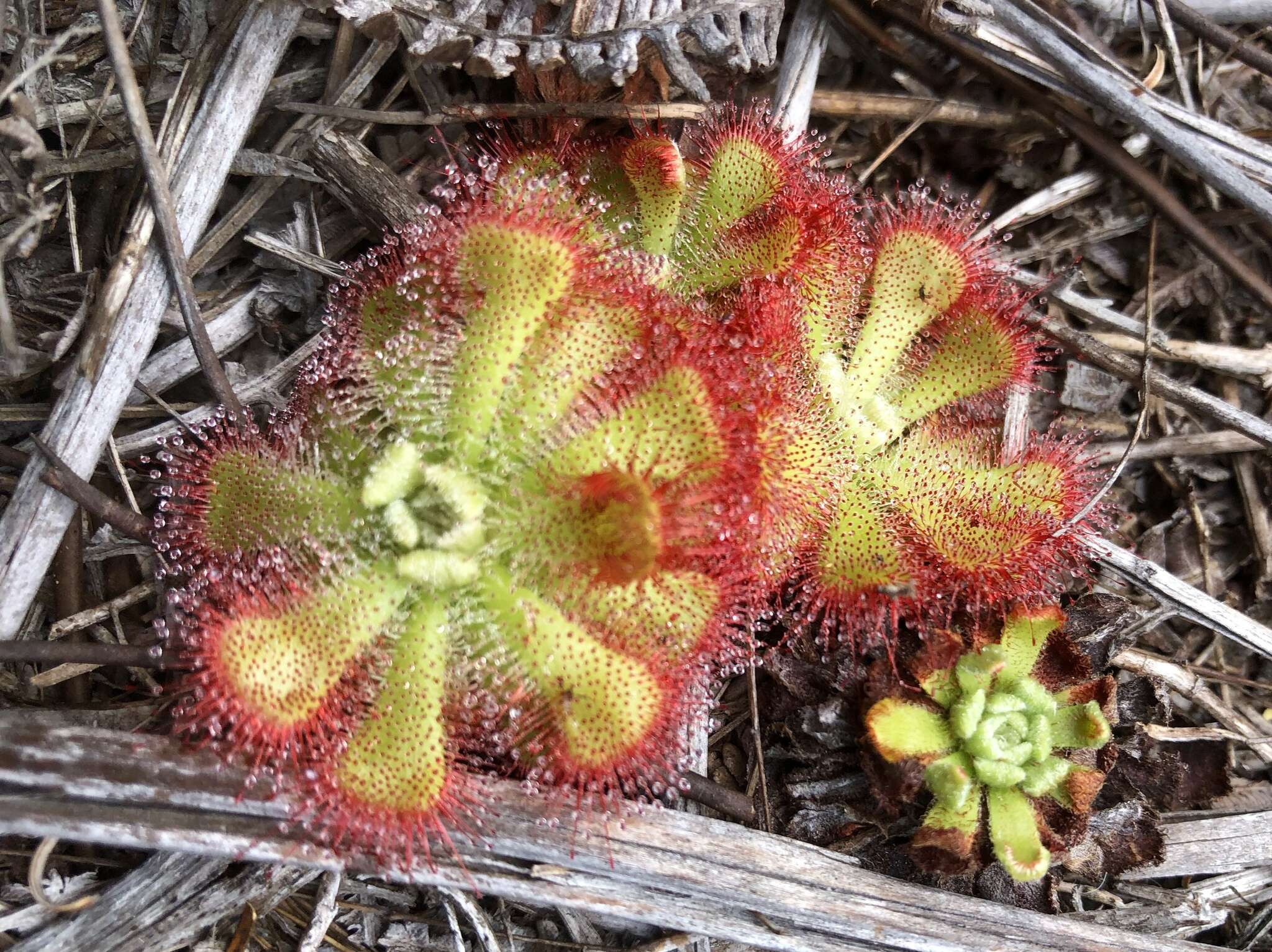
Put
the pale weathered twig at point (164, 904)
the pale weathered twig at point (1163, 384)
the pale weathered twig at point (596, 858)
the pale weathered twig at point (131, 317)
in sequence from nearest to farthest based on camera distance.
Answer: the pale weathered twig at point (596, 858)
the pale weathered twig at point (164, 904)
the pale weathered twig at point (131, 317)
the pale weathered twig at point (1163, 384)

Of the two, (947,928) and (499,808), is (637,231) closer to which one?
(499,808)

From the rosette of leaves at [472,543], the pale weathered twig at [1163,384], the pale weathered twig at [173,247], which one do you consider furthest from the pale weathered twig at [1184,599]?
the pale weathered twig at [173,247]

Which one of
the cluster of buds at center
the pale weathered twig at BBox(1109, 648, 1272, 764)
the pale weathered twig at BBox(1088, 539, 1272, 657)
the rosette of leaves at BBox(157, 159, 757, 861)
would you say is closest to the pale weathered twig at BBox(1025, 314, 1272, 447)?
the pale weathered twig at BBox(1088, 539, 1272, 657)

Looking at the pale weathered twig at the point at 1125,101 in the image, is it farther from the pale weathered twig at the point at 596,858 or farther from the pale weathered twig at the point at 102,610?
the pale weathered twig at the point at 102,610

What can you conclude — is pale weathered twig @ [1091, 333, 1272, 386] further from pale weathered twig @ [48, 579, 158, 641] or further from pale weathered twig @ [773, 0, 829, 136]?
pale weathered twig @ [48, 579, 158, 641]

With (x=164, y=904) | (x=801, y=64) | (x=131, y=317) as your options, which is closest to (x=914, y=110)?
(x=801, y=64)

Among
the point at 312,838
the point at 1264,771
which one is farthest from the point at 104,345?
the point at 1264,771
